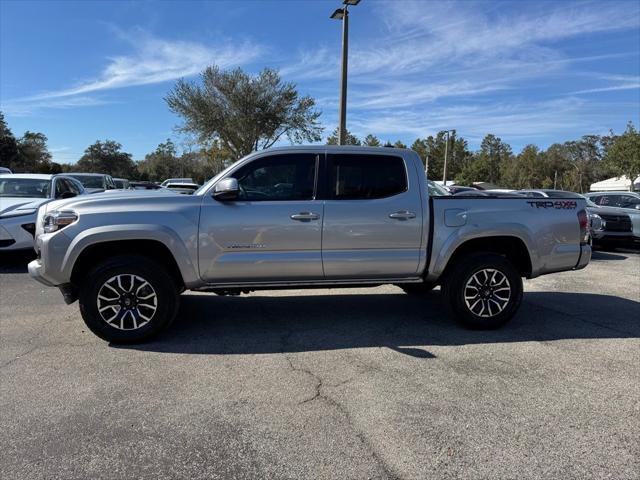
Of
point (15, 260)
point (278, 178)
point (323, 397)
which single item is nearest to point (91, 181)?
point (15, 260)

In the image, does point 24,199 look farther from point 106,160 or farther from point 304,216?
point 106,160

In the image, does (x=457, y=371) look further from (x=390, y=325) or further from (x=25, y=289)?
(x=25, y=289)

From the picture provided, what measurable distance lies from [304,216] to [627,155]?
46.7 meters

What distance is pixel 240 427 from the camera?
325cm

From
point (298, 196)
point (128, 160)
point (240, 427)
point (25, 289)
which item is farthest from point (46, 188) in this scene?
point (128, 160)

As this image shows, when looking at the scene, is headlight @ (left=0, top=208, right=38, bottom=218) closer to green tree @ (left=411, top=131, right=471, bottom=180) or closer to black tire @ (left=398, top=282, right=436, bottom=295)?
black tire @ (left=398, top=282, right=436, bottom=295)

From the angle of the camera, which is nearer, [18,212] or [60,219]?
[60,219]

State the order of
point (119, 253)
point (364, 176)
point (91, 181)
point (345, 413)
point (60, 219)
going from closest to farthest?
point (345, 413) → point (60, 219) → point (119, 253) → point (364, 176) → point (91, 181)

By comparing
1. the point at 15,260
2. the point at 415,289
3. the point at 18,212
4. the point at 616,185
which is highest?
the point at 616,185

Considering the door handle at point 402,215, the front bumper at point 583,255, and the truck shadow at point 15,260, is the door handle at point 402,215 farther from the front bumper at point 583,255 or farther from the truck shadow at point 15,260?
the truck shadow at point 15,260

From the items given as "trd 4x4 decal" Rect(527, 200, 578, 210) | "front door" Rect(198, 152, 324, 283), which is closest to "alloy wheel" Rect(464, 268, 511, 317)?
"trd 4x4 decal" Rect(527, 200, 578, 210)

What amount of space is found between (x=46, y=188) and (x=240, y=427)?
9.55 metres

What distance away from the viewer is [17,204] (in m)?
9.29

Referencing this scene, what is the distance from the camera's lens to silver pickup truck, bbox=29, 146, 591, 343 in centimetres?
475
